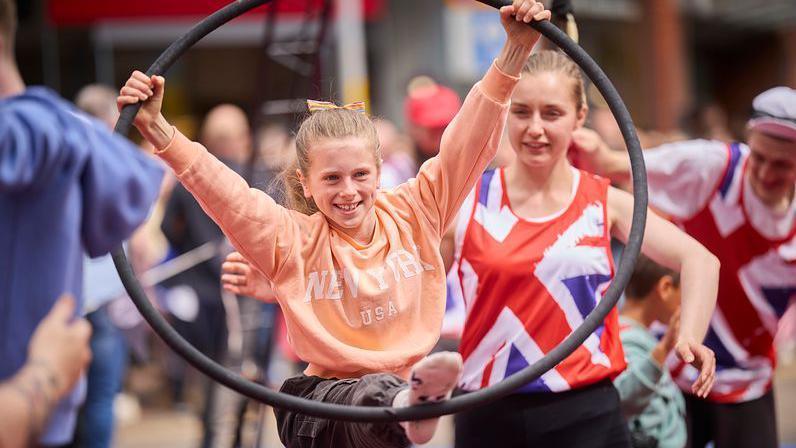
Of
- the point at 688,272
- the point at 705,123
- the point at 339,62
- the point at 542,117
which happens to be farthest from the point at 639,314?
the point at 339,62

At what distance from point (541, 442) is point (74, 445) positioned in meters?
2.71

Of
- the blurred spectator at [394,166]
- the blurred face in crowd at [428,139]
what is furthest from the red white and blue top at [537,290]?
the blurred face in crowd at [428,139]

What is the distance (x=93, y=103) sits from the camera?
575cm

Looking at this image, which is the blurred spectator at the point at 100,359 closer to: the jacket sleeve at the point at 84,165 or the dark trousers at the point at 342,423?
the dark trousers at the point at 342,423

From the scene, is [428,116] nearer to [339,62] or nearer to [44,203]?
[339,62]

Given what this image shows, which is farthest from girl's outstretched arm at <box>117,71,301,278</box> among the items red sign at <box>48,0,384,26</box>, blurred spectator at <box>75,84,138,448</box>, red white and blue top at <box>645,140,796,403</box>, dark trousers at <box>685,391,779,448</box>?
red sign at <box>48,0,384,26</box>

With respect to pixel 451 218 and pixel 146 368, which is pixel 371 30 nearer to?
pixel 146 368

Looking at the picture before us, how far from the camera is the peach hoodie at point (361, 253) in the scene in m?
2.81

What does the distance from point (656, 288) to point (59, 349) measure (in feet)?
7.91

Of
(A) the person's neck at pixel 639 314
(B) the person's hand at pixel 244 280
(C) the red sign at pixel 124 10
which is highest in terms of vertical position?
(C) the red sign at pixel 124 10

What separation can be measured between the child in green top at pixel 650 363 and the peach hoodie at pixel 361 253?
0.98m

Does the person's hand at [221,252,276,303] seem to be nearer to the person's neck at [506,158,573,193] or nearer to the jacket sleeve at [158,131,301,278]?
the jacket sleeve at [158,131,301,278]

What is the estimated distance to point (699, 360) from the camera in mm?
3039

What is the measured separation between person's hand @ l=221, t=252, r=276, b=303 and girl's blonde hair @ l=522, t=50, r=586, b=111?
0.98 m
